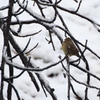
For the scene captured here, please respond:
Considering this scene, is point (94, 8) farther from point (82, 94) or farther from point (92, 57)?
point (82, 94)

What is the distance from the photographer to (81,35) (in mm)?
3479

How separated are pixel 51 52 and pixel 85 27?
0.61m

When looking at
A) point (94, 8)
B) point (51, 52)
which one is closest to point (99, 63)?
point (51, 52)

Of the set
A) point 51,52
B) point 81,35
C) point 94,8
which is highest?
point 94,8

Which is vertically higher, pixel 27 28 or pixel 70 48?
pixel 27 28

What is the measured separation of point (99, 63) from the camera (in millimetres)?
3104

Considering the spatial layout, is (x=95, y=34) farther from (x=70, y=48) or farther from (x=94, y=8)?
(x=70, y=48)

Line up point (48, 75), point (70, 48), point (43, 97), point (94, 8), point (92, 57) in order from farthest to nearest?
point (94, 8) → point (92, 57) → point (48, 75) → point (43, 97) → point (70, 48)

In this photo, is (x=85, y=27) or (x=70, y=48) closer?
(x=70, y=48)

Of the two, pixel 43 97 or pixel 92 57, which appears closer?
pixel 43 97

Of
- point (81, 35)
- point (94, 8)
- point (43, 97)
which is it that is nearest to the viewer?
point (43, 97)

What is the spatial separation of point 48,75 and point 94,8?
128cm

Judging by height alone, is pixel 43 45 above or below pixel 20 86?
above

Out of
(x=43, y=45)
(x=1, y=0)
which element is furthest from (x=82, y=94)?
(x=1, y=0)
